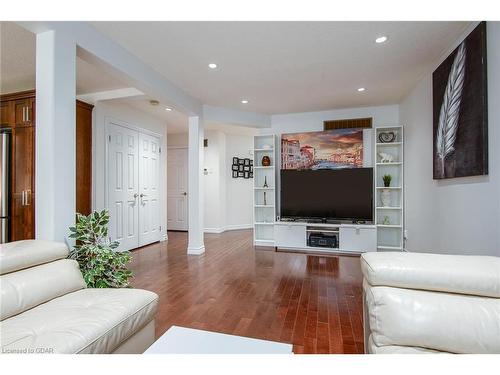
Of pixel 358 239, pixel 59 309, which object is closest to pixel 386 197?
pixel 358 239

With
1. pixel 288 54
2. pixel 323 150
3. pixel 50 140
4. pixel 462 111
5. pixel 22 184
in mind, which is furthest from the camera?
pixel 323 150

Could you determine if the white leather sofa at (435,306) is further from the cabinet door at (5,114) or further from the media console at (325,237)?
the cabinet door at (5,114)

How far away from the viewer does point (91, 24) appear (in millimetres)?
2182

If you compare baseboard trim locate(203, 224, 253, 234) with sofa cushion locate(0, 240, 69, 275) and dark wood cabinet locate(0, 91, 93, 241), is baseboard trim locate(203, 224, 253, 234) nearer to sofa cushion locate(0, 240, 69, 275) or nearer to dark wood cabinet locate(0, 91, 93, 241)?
dark wood cabinet locate(0, 91, 93, 241)

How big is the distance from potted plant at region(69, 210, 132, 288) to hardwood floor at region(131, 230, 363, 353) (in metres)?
0.52

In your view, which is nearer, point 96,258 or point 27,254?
point 27,254

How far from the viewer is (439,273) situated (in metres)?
1.08

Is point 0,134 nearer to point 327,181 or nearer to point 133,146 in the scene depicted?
point 133,146

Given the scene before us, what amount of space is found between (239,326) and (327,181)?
3.09 meters

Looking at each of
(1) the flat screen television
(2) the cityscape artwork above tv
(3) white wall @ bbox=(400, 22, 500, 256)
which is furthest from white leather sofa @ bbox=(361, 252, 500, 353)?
(2) the cityscape artwork above tv

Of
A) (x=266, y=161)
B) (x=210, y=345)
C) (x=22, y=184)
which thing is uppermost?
(x=266, y=161)

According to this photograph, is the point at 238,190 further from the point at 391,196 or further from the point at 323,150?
the point at 391,196

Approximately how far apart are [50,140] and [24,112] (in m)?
2.15

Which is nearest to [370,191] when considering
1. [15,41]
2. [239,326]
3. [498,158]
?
[498,158]
